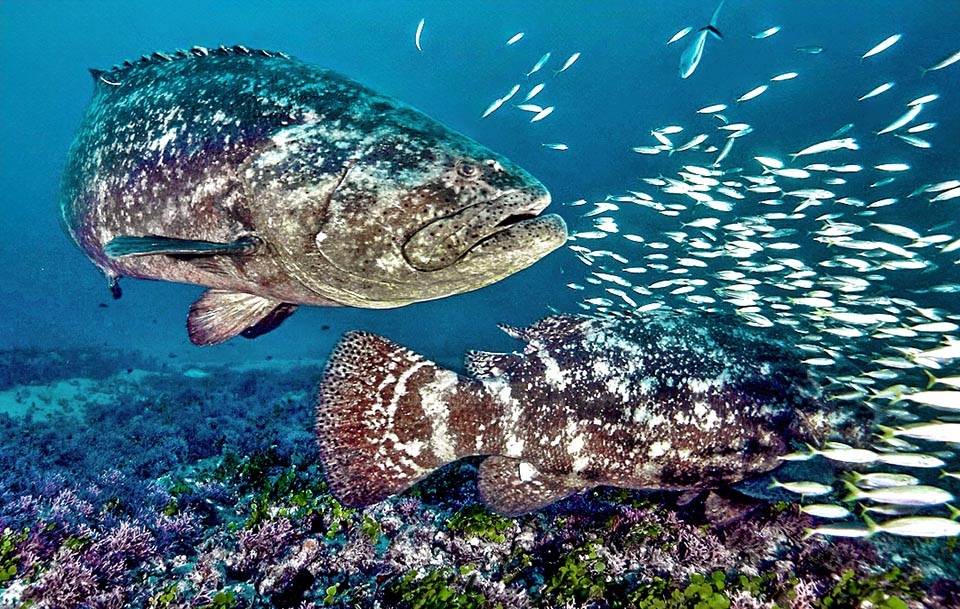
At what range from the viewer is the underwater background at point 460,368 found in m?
3.23

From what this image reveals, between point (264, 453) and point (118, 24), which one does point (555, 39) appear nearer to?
point (264, 453)

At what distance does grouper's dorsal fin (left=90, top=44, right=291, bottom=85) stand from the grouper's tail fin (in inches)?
86.2

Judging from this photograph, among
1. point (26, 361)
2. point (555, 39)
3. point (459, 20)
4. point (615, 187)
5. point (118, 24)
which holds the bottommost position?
point (26, 361)

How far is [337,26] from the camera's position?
73.1 meters

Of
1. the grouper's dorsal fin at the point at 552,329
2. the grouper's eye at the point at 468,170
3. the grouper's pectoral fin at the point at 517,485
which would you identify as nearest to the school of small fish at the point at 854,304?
the grouper's pectoral fin at the point at 517,485

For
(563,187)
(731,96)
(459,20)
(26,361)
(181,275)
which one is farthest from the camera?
(459,20)

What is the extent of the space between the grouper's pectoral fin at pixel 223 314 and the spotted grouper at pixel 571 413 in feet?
2.48

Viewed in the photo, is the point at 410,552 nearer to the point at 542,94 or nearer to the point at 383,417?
the point at 383,417

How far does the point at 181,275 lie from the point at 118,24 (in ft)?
390

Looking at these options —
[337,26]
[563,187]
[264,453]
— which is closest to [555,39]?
[563,187]

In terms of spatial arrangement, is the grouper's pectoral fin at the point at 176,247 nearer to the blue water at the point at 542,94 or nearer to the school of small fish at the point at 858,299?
the school of small fish at the point at 858,299

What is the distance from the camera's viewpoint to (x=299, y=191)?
266 centimetres

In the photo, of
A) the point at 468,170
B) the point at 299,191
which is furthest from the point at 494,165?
the point at 299,191

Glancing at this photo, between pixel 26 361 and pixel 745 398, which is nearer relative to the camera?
pixel 745 398
